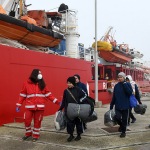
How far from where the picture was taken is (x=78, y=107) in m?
5.34

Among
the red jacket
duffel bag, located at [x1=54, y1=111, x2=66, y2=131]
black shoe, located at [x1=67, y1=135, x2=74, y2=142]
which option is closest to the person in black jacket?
black shoe, located at [x1=67, y1=135, x2=74, y2=142]

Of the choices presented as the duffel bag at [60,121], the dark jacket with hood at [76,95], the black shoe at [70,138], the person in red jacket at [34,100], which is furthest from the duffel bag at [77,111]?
the person in red jacket at [34,100]

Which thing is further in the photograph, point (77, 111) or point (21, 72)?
point (21, 72)

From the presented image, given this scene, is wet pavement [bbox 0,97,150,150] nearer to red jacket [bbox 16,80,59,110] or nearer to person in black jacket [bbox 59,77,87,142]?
person in black jacket [bbox 59,77,87,142]

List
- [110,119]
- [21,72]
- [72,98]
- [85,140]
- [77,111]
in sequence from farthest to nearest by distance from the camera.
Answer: [21,72], [110,119], [85,140], [72,98], [77,111]

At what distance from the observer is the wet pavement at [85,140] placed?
5164 mm

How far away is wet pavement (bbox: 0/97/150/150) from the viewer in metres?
5.16

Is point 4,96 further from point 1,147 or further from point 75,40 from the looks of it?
point 75,40

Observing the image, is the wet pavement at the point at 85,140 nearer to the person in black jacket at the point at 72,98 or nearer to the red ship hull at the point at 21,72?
the person in black jacket at the point at 72,98

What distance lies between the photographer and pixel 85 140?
18.3ft

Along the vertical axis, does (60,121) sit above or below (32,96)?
below

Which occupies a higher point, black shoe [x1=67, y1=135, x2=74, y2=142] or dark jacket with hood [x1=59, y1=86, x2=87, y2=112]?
dark jacket with hood [x1=59, y1=86, x2=87, y2=112]

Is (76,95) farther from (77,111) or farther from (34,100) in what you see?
(34,100)

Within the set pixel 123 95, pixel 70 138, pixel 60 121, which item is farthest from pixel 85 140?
pixel 123 95
